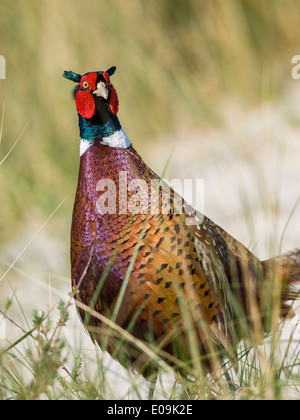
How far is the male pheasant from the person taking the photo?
201 centimetres

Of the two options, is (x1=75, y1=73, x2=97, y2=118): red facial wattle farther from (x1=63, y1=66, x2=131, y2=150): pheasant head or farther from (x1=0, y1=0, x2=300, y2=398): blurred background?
(x1=0, y1=0, x2=300, y2=398): blurred background

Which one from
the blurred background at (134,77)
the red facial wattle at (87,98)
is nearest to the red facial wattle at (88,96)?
the red facial wattle at (87,98)

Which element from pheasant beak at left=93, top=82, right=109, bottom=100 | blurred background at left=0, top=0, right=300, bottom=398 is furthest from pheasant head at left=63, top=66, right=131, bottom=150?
blurred background at left=0, top=0, right=300, bottom=398

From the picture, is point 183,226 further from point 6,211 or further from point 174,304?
point 6,211

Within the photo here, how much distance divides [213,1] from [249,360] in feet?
9.93

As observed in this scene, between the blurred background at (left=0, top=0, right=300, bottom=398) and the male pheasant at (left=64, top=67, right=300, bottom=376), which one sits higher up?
the blurred background at (left=0, top=0, right=300, bottom=398)

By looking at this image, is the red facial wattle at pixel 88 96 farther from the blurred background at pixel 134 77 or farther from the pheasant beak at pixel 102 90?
the blurred background at pixel 134 77

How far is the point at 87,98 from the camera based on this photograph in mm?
2170

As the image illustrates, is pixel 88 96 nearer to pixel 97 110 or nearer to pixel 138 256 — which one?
pixel 97 110

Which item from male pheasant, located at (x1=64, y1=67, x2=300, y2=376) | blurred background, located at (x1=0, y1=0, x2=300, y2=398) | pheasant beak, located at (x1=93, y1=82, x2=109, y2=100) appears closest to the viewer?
male pheasant, located at (x1=64, y1=67, x2=300, y2=376)

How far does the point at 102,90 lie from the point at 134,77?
2.20 meters

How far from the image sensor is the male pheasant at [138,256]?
2.01 m

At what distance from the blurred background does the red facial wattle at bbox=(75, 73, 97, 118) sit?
1.52 meters

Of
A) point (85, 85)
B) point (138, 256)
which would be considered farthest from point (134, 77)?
point (138, 256)
